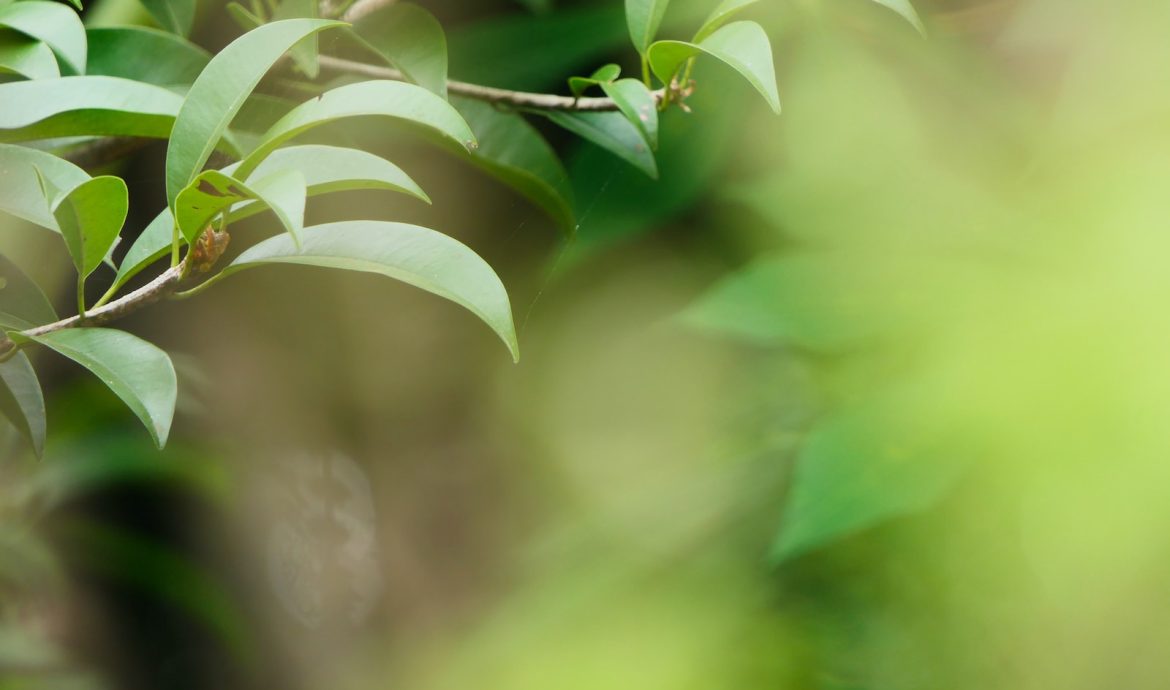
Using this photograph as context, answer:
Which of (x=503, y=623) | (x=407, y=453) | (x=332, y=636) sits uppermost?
(x=503, y=623)

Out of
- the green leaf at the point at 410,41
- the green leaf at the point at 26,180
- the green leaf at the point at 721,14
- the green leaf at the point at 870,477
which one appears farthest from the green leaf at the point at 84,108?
the green leaf at the point at 870,477

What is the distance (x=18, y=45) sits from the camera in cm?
44

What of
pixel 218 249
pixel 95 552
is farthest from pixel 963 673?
pixel 95 552

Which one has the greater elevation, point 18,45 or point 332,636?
point 18,45

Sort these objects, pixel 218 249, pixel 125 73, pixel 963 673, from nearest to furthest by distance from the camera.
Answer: pixel 218 249 → pixel 125 73 → pixel 963 673

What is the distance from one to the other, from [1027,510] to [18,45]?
1.95ft

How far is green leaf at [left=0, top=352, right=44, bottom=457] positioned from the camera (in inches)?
16.0

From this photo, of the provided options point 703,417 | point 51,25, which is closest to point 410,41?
point 51,25

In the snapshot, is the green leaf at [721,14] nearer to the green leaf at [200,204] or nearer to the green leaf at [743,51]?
the green leaf at [743,51]

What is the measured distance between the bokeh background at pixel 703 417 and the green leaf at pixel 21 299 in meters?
0.07

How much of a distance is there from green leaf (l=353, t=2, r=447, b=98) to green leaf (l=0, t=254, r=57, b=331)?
0.21 meters

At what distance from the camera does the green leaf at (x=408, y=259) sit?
35cm

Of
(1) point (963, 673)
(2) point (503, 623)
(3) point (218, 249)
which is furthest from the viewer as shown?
(2) point (503, 623)

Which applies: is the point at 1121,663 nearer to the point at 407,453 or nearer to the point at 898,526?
the point at 898,526
